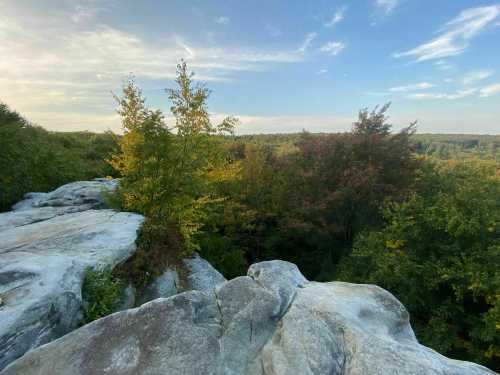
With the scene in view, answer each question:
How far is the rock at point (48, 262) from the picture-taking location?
403 centimetres

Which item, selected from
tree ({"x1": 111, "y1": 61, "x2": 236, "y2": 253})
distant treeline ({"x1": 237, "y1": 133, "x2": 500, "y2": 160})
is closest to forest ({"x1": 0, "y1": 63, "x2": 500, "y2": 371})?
tree ({"x1": 111, "y1": 61, "x2": 236, "y2": 253})

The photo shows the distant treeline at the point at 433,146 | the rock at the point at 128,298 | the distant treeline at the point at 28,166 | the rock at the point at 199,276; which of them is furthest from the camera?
the distant treeline at the point at 433,146

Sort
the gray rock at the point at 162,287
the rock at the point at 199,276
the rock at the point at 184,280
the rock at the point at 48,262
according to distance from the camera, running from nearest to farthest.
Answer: the rock at the point at 48,262 → the gray rock at the point at 162,287 → the rock at the point at 184,280 → the rock at the point at 199,276

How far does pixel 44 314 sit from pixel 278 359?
335 centimetres

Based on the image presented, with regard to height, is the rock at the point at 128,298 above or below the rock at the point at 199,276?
above

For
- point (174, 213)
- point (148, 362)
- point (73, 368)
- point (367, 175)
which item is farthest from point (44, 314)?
point (367, 175)

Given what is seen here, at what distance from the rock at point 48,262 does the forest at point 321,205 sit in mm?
755

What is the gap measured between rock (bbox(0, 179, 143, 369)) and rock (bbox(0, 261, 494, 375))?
0.48 metres

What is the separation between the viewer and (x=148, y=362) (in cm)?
343

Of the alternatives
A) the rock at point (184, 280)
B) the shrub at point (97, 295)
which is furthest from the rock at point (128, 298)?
the shrub at point (97, 295)

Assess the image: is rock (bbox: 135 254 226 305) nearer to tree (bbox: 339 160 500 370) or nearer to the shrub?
the shrub

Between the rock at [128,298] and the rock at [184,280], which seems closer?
the rock at [128,298]

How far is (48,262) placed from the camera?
520 cm

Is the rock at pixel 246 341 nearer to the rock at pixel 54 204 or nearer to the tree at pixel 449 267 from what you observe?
the tree at pixel 449 267
